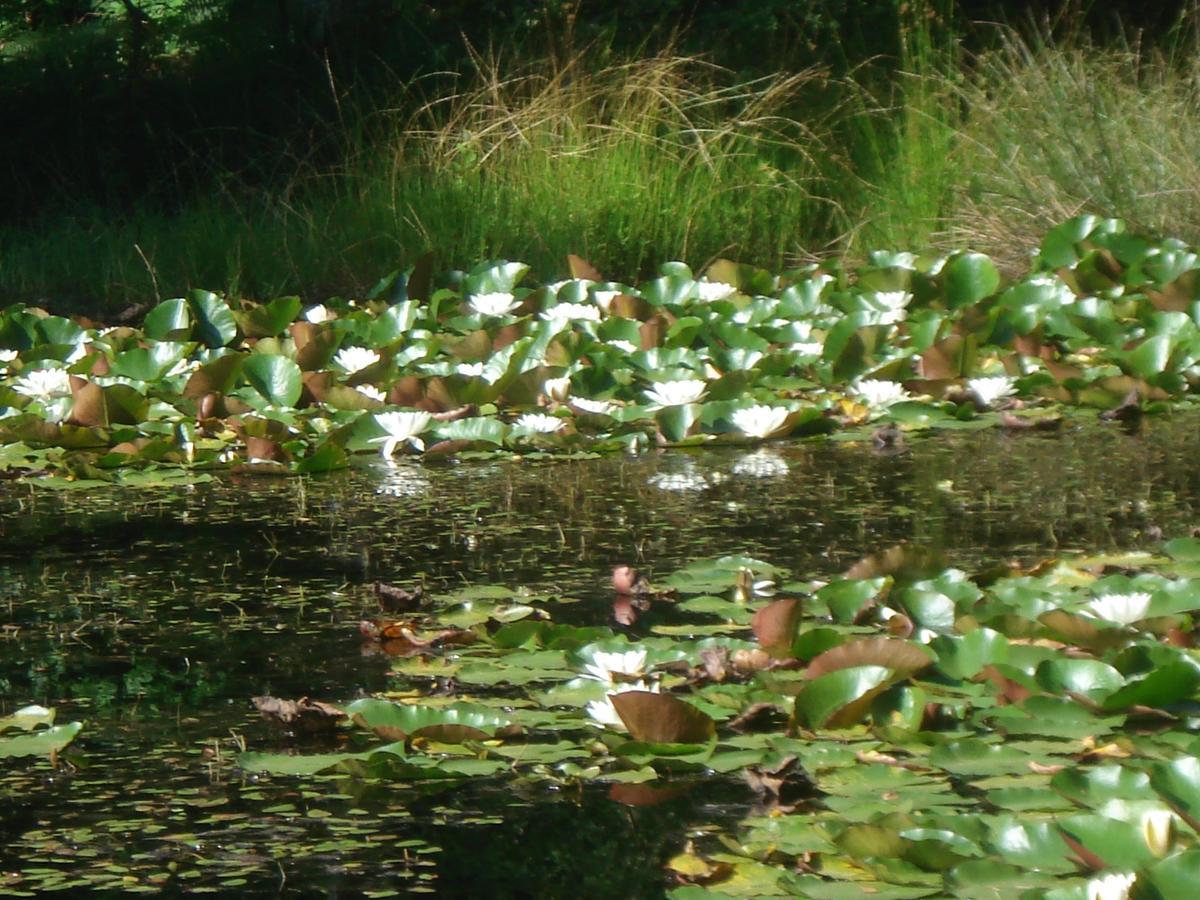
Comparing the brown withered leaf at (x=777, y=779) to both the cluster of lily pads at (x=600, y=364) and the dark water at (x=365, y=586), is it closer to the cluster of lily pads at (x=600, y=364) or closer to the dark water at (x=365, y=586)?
the dark water at (x=365, y=586)

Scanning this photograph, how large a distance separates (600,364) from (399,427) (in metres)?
0.76

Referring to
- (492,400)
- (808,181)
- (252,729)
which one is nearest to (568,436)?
(492,400)

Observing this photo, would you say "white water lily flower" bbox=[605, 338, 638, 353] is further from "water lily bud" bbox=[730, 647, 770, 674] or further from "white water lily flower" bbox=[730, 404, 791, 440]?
"water lily bud" bbox=[730, 647, 770, 674]

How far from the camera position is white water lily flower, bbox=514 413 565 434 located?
390 centimetres

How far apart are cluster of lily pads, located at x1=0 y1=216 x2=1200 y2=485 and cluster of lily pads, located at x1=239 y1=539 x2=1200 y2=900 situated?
1.41 meters

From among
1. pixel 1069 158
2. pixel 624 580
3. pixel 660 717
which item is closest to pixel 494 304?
pixel 1069 158

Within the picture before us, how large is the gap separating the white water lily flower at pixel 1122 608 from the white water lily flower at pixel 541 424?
1.82 metres

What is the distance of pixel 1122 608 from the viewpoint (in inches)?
88.2

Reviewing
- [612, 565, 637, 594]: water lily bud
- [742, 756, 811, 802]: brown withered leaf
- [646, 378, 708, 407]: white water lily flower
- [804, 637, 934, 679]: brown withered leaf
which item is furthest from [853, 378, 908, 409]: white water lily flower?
[742, 756, 811, 802]: brown withered leaf

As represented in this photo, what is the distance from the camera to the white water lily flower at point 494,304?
5.50m

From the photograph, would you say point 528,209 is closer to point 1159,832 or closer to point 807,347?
point 807,347

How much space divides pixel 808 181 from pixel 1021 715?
6.12m

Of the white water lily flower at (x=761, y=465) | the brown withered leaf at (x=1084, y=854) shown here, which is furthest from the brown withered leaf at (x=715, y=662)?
the white water lily flower at (x=761, y=465)

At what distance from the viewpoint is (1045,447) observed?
3.75m
